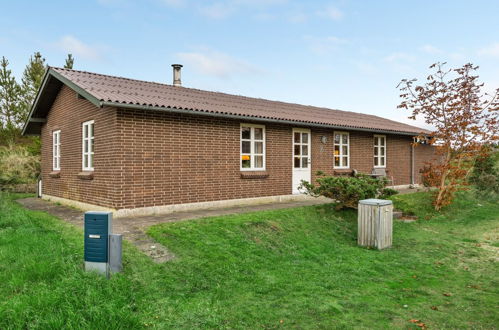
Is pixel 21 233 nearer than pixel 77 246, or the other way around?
pixel 77 246

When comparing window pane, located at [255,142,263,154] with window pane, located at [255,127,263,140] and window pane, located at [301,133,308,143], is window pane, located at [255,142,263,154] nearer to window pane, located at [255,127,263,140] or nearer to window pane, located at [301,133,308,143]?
window pane, located at [255,127,263,140]

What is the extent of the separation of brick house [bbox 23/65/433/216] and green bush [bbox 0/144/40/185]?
9.97ft

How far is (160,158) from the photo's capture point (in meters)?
9.20

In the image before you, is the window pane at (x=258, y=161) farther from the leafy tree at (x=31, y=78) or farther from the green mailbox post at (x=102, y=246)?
the leafy tree at (x=31, y=78)

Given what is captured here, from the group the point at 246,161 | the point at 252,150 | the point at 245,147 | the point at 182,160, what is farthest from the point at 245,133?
the point at 182,160

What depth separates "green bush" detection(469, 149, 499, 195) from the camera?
46.9 feet

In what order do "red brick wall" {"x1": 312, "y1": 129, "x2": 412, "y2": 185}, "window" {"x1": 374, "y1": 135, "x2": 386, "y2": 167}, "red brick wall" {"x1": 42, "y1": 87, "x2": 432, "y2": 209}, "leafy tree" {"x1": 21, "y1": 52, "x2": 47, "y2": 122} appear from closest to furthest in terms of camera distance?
"red brick wall" {"x1": 42, "y1": 87, "x2": 432, "y2": 209}, "red brick wall" {"x1": 312, "y1": 129, "x2": 412, "y2": 185}, "window" {"x1": 374, "y1": 135, "x2": 386, "y2": 167}, "leafy tree" {"x1": 21, "y1": 52, "x2": 47, "y2": 122}

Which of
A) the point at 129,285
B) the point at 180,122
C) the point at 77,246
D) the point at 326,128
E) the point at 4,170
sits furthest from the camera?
the point at 4,170

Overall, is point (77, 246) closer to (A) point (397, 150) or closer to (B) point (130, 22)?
(B) point (130, 22)

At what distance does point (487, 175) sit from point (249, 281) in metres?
14.2

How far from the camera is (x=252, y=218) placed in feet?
26.3

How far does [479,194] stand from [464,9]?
25.0ft

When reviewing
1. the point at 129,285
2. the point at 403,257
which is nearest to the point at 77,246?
the point at 129,285

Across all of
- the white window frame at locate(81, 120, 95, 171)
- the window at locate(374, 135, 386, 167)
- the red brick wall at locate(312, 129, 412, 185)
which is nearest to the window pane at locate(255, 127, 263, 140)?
the red brick wall at locate(312, 129, 412, 185)
